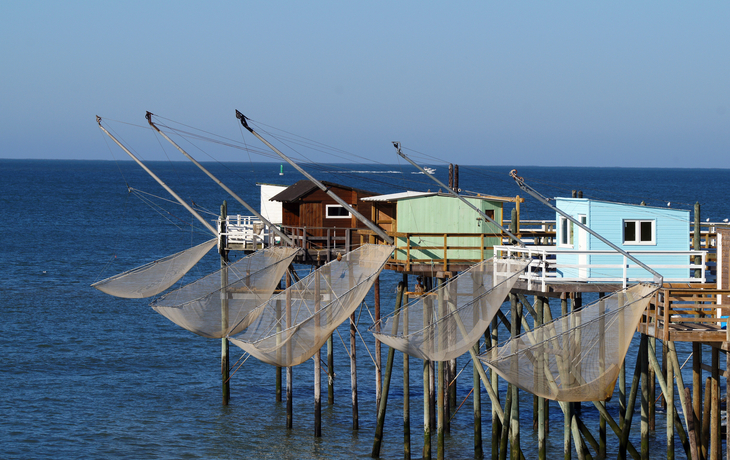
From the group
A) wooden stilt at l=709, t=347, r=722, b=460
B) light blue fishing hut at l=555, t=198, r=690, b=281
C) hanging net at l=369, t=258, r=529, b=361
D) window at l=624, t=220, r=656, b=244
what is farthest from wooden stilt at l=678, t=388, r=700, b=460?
hanging net at l=369, t=258, r=529, b=361

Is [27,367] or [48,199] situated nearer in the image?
[27,367]

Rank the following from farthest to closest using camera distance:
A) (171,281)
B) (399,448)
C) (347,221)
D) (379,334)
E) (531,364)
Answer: (347,221) → (171,281) → (399,448) → (379,334) → (531,364)

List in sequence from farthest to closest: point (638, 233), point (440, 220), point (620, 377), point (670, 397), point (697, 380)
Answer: point (440, 220) < point (620, 377) < point (638, 233) < point (670, 397) < point (697, 380)

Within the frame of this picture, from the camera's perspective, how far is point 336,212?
35219 mm

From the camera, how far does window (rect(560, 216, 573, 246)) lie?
24.1 m

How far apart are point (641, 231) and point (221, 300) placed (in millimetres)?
12858

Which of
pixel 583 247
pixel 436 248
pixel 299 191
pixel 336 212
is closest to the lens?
pixel 583 247

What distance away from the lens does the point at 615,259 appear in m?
22.3

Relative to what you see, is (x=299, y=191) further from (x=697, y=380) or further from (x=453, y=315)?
(x=697, y=380)

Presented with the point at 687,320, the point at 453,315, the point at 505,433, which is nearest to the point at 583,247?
the point at 453,315

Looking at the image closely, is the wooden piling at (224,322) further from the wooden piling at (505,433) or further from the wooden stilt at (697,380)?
the wooden stilt at (697,380)

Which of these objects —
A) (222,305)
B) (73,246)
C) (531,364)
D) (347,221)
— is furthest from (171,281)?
(73,246)

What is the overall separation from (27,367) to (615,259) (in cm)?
2488

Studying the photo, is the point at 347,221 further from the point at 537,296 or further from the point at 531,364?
the point at 531,364
